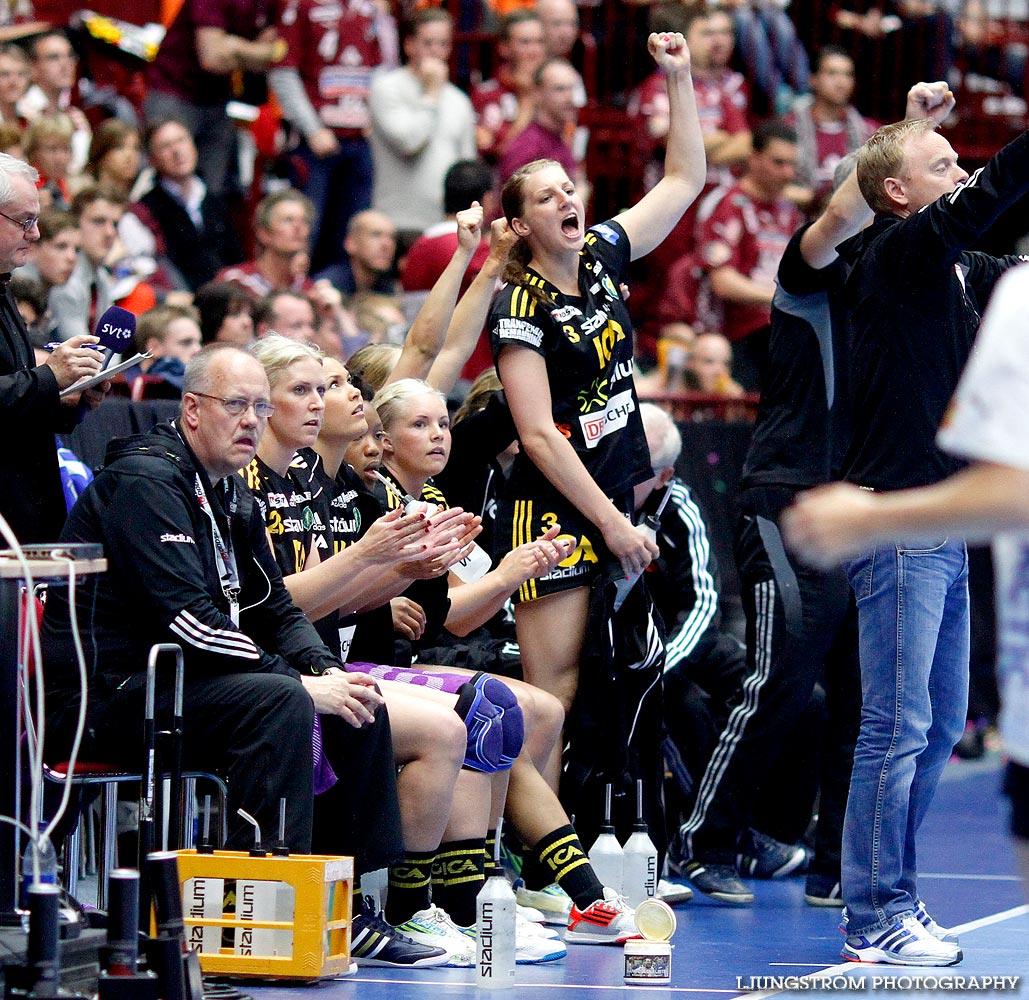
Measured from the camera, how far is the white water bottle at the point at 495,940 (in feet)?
14.8

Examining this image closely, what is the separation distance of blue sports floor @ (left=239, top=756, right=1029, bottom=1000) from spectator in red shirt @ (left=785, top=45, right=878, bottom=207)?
17.4ft

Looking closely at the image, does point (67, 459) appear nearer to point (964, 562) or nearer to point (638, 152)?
point (964, 562)

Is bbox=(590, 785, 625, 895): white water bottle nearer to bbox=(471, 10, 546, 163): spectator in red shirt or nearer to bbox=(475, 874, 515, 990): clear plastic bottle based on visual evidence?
bbox=(475, 874, 515, 990): clear plastic bottle

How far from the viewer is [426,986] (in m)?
4.53

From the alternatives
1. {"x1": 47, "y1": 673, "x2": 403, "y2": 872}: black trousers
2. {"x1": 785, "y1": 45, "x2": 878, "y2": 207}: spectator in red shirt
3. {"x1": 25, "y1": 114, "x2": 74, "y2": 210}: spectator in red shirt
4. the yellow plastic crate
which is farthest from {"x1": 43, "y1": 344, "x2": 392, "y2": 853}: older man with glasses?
{"x1": 785, "y1": 45, "x2": 878, "y2": 207}: spectator in red shirt

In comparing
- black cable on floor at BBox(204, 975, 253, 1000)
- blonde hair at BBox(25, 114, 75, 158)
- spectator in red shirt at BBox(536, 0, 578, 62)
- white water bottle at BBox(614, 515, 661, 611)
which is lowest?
black cable on floor at BBox(204, 975, 253, 1000)

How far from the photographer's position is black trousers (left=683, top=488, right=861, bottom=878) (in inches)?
232

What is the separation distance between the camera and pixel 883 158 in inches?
193

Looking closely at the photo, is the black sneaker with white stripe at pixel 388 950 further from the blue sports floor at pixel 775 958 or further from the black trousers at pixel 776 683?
the black trousers at pixel 776 683

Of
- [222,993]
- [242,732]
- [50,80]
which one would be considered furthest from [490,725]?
[50,80]

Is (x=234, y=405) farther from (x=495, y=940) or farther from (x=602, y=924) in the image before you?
(x=602, y=924)

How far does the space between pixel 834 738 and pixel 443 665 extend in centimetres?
141

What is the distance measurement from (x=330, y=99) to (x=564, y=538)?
522 cm

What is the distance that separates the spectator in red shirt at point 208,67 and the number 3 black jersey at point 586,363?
14.5 ft
